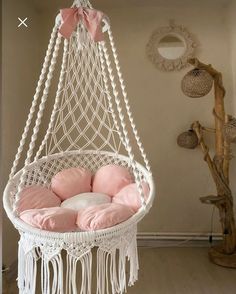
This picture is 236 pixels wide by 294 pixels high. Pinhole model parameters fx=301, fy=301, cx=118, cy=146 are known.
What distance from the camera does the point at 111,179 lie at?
70.7 inches

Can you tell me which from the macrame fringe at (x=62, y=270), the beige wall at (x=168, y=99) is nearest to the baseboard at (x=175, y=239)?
the beige wall at (x=168, y=99)

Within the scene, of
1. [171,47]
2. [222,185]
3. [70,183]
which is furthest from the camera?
[171,47]

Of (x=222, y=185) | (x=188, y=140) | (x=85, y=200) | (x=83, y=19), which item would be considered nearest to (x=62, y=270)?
(x=85, y=200)

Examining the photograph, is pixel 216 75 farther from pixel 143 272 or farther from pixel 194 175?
pixel 143 272

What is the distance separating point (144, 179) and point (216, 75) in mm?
1240

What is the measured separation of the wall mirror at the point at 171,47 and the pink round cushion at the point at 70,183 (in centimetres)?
149

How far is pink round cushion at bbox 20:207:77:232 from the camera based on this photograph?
1.29 m

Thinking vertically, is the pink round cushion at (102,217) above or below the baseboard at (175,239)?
above

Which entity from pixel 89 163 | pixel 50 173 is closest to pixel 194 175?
pixel 89 163

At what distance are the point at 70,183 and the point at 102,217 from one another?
1.76 feet

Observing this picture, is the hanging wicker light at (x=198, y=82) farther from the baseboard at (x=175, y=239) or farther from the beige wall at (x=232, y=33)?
the baseboard at (x=175, y=239)

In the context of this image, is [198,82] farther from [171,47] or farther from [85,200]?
[85,200]

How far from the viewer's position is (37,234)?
50.5 inches

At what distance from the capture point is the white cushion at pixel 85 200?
160 centimetres
